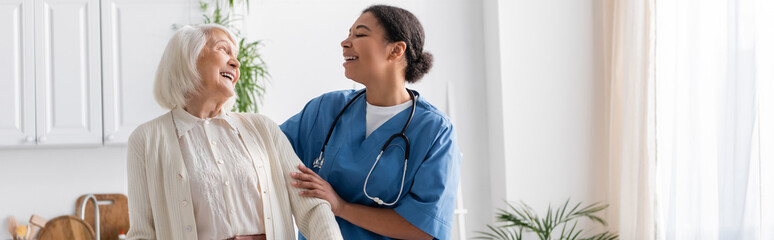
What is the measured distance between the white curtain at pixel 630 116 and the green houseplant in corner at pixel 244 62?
68.6 inches

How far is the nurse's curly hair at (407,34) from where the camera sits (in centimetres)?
199

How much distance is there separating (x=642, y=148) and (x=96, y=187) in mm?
2803

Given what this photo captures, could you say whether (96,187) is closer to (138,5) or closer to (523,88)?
(138,5)

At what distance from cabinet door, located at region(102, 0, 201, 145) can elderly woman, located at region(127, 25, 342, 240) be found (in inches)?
79.8

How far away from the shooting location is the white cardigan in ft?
4.97

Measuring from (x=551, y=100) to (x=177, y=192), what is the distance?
2668 millimetres

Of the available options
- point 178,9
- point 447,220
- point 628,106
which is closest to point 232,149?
point 447,220

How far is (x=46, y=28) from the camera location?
352 cm

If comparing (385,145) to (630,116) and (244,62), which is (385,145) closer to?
(244,62)

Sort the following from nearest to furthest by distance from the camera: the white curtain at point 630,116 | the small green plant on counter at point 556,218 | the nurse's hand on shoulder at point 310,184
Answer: the nurse's hand on shoulder at point 310,184, the white curtain at point 630,116, the small green plant on counter at point 556,218

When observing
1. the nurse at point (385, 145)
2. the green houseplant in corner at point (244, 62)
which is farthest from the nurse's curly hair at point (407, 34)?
the green houseplant in corner at point (244, 62)

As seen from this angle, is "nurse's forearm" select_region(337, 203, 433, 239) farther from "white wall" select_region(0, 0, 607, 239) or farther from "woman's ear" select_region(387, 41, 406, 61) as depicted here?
"white wall" select_region(0, 0, 607, 239)

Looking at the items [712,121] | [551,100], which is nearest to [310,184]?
[712,121]

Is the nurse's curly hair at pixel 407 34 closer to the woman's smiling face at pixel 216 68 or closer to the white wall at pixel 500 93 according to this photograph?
the woman's smiling face at pixel 216 68
